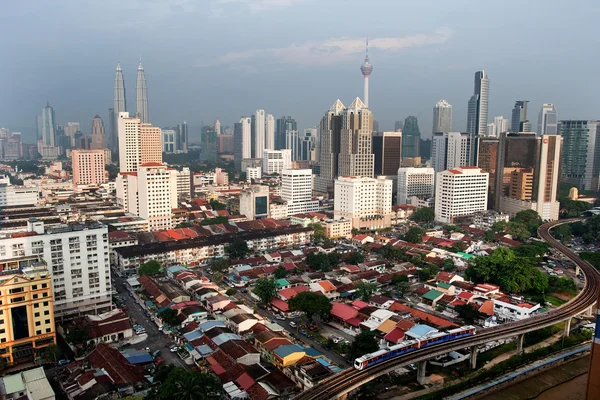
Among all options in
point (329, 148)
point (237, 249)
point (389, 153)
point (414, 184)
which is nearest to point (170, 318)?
point (237, 249)

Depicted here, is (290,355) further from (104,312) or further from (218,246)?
(218,246)

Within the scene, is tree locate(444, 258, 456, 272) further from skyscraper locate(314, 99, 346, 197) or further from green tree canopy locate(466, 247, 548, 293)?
skyscraper locate(314, 99, 346, 197)

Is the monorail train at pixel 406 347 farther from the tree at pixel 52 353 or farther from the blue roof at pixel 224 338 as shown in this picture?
the tree at pixel 52 353

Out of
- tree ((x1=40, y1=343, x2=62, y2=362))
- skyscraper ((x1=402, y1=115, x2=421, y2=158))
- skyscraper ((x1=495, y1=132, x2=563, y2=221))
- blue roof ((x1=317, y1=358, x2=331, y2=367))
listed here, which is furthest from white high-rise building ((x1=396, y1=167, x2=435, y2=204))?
skyscraper ((x1=402, y1=115, x2=421, y2=158))

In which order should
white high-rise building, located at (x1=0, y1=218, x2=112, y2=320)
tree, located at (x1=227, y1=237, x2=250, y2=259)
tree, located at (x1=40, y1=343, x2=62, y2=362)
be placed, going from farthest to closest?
1. tree, located at (x1=227, y1=237, x2=250, y2=259)
2. white high-rise building, located at (x1=0, y1=218, x2=112, y2=320)
3. tree, located at (x1=40, y1=343, x2=62, y2=362)

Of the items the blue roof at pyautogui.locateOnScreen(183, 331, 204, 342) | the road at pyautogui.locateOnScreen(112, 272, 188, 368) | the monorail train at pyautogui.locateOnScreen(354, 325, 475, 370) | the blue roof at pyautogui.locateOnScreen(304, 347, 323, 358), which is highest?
the monorail train at pyautogui.locateOnScreen(354, 325, 475, 370)

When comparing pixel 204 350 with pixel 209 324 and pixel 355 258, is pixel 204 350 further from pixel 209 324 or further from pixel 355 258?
pixel 355 258
